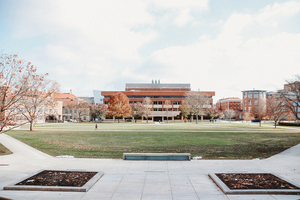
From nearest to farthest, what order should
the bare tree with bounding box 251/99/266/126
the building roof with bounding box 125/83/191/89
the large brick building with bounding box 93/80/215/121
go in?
the bare tree with bounding box 251/99/266/126, the large brick building with bounding box 93/80/215/121, the building roof with bounding box 125/83/191/89

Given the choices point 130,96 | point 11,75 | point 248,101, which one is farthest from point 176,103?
point 11,75

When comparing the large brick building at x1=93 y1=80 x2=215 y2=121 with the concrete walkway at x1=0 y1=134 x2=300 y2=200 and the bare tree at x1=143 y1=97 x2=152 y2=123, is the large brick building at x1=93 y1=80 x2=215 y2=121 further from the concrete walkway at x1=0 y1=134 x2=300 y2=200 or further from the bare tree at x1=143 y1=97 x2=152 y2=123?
the concrete walkway at x1=0 y1=134 x2=300 y2=200

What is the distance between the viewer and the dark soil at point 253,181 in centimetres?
649

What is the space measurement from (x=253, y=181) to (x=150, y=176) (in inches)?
145

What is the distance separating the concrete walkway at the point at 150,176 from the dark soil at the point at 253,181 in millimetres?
523

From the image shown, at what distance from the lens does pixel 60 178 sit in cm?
732

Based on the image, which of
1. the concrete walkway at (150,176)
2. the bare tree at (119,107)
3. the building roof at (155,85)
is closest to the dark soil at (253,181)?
the concrete walkway at (150,176)

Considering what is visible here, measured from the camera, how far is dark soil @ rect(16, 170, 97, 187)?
6.81 metres

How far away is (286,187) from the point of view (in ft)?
21.1

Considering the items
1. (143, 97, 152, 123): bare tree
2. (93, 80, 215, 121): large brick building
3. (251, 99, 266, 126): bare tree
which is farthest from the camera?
(93, 80, 215, 121): large brick building

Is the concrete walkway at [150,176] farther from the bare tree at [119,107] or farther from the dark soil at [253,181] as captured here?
the bare tree at [119,107]

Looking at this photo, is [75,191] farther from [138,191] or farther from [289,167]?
[289,167]

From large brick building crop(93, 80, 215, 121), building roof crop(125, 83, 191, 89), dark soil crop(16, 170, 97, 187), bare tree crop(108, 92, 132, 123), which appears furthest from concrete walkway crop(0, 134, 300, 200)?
building roof crop(125, 83, 191, 89)

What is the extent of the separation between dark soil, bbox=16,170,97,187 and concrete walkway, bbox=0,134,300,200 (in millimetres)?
505
